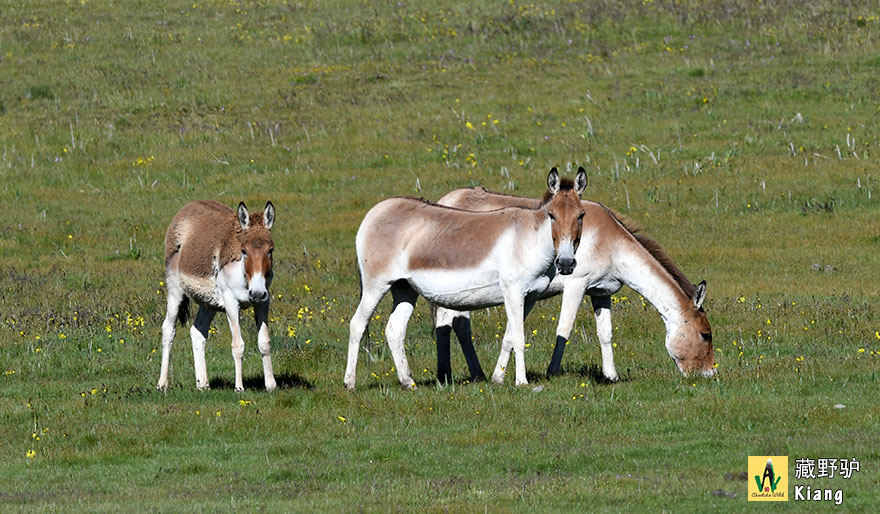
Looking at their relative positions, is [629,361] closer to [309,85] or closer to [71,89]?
[309,85]

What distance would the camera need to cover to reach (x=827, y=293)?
2084 cm

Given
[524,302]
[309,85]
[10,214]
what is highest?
[309,85]

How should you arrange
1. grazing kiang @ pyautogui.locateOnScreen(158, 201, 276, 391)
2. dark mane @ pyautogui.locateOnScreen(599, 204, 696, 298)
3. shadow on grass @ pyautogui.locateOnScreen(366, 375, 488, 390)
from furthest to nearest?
1. dark mane @ pyautogui.locateOnScreen(599, 204, 696, 298)
2. shadow on grass @ pyautogui.locateOnScreen(366, 375, 488, 390)
3. grazing kiang @ pyautogui.locateOnScreen(158, 201, 276, 391)

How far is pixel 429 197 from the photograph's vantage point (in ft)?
90.4

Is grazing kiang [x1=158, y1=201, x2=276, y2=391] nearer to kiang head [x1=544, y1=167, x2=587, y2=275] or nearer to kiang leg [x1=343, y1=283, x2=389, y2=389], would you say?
kiang leg [x1=343, y1=283, x2=389, y2=389]

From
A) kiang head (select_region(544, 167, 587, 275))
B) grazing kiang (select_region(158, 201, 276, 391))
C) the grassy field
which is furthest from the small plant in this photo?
kiang head (select_region(544, 167, 587, 275))

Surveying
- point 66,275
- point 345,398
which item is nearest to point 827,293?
point 345,398

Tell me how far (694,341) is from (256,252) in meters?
5.63

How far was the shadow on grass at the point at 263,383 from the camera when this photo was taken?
598 inches

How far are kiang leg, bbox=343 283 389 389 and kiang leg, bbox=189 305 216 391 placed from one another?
179 cm

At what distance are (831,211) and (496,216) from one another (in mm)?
13518
